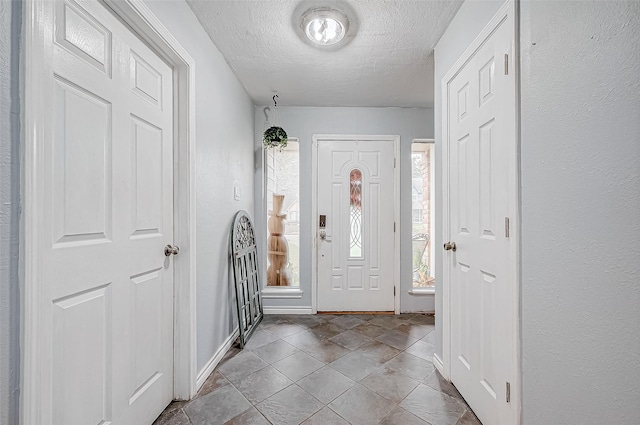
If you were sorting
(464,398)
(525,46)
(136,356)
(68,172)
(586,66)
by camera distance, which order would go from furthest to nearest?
(464,398) < (136,356) < (525,46) < (68,172) < (586,66)

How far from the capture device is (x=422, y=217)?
3936 millimetres

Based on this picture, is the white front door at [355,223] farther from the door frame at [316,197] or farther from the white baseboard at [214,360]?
the white baseboard at [214,360]

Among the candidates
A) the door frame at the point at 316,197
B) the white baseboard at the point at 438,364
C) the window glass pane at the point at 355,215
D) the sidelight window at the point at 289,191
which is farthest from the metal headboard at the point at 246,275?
the white baseboard at the point at 438,364

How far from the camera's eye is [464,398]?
1649 mm

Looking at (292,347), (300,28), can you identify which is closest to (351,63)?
(300,28)

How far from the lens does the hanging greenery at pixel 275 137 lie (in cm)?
294

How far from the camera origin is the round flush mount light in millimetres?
1707

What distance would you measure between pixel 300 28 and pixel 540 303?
200 centimetres

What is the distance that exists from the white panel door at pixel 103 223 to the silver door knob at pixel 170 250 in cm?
3

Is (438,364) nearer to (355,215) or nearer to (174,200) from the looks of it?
(355,215)

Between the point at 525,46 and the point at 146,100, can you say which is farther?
the point at 146,100

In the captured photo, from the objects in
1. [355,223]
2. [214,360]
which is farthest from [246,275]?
[355,223]

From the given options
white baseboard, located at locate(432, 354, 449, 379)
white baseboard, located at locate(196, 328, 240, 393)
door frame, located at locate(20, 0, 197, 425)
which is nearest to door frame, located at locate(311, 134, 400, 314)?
white baseboard, located at locate(196, 328, 240, 393)

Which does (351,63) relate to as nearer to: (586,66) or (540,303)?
(586,66)
